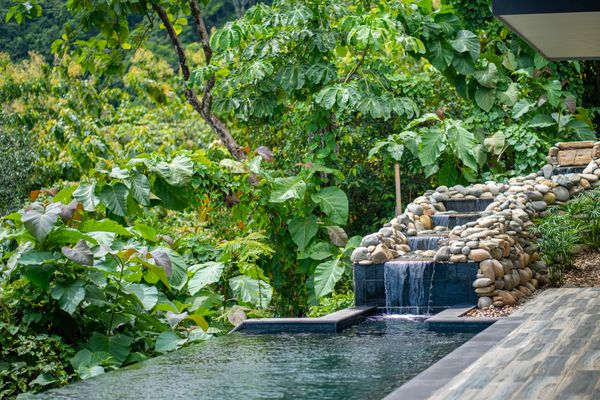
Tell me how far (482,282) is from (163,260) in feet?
9.50

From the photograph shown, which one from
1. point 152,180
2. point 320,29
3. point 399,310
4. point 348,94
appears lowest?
point 399,310

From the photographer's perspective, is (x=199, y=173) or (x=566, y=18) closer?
(x=566, y=18)

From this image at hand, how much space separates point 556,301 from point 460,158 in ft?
13.6

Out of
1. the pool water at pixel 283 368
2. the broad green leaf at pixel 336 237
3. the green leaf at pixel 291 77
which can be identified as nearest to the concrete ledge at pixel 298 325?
the pool water at pixel 283 368

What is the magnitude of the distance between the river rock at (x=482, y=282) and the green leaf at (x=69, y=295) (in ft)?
11.7

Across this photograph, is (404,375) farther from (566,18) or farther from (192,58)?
(192,58)

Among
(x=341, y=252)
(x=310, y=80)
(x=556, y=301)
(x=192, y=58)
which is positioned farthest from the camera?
(x=192, y=58)

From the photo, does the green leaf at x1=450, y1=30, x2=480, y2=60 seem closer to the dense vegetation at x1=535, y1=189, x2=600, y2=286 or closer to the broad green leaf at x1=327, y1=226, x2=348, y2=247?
the dense vegetation at x1=535, y1=189, x2=600, y2=286

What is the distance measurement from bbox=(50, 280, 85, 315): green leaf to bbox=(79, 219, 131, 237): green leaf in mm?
792

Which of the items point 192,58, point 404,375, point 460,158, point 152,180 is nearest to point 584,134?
point 460,158

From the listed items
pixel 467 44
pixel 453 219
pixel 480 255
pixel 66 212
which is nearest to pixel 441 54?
pixel 467 44

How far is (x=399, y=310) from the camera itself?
8.87m

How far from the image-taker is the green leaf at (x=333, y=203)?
35.7 ft

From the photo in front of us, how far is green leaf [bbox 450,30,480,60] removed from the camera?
38.1ft
